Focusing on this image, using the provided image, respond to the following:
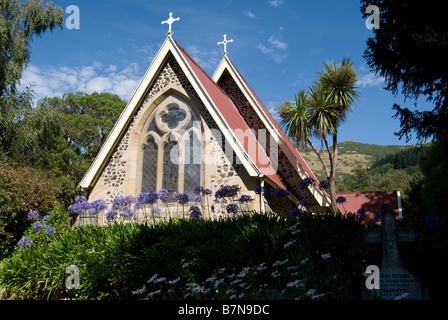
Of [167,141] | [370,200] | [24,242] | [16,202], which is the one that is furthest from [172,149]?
[370,200]

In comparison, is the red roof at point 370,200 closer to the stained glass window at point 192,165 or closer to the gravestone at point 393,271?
the stained glass window at point 192,165

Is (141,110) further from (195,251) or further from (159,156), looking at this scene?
(195,251)

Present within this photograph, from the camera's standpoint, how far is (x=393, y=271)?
4.93 m

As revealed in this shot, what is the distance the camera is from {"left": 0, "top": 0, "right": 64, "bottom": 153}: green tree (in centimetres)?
1836

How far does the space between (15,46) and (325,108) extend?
1664 centimetres

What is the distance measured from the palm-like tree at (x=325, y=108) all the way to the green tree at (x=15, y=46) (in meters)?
14.1

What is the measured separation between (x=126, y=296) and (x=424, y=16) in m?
10.4

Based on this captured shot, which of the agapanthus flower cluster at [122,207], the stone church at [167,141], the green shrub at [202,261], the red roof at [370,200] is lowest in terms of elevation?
the green shrub at [202,261]

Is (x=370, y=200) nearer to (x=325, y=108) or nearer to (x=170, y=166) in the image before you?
(x=325, y=108)

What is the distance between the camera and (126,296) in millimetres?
6672

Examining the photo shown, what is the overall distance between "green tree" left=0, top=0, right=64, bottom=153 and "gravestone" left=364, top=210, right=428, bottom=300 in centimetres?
1881

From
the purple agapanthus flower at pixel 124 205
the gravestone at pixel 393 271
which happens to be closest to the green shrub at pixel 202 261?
the gravestone at pixel 393 271

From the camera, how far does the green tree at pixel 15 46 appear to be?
18.4m
